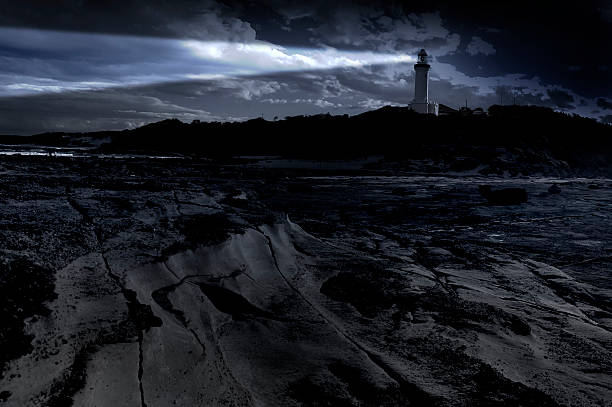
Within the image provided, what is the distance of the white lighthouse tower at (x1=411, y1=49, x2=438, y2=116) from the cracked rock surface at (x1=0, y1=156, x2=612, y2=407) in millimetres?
42266

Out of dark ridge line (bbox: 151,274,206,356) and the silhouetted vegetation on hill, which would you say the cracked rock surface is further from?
the silhouetted vegetation on hill

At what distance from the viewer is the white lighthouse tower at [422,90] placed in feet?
148

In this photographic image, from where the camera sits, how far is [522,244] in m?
6.23

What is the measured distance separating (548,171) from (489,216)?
2483 centimetres

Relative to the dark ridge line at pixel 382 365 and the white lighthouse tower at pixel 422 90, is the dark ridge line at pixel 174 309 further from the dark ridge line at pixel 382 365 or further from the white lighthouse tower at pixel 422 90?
the white lighthouse tower at pixel 422 90

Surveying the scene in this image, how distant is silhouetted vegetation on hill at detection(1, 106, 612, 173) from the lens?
99.2 ft

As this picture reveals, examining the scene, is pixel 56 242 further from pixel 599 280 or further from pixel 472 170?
pixel 472 170

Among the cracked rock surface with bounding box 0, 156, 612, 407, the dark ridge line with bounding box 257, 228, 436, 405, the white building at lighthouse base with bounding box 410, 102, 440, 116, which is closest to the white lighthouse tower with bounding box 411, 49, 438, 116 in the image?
the white building at lighthouse base with bounding box 410, 102, 440, 116

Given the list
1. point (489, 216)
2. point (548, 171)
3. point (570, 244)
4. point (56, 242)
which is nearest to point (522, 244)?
point (570, 244)

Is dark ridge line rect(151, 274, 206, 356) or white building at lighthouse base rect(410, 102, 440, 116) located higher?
white building at lighthouse base rect(410, 102, 440, 116)

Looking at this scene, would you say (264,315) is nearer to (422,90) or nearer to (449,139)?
(449,139)

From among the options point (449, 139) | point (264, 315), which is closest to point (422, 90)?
point (449, 139)

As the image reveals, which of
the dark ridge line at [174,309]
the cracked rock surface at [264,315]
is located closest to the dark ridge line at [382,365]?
the cracked rock surface at [264,315]

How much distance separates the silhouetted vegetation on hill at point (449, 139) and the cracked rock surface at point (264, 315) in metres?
25.7
